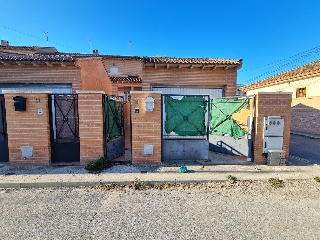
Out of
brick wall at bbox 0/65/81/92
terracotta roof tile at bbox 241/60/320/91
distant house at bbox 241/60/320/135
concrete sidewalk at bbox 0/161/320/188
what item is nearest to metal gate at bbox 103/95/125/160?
concrete sidewalk at bbox 0/161/320/188

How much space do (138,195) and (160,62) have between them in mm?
7778

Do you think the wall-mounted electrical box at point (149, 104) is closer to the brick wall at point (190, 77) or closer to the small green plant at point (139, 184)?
the small green plant at point (139, 184)

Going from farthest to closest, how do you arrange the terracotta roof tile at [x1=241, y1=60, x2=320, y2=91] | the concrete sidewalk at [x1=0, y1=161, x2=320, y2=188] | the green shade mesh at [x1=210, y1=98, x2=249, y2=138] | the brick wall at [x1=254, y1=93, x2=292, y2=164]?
1. the terracotta roof tile at [x1=241, y1=60, x2=320, y2=91]
2. the green shade mesh at [x1=210, y1=98, x2=249, y2=138]
3. the brick wall at [x1=254, y1=93, x2=292, y2=164]
4. the concrete sidewalk at [x1=0, y1=161, x2=320, y2=188]

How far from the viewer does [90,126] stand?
5.88 metres

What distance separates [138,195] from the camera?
4199 mm

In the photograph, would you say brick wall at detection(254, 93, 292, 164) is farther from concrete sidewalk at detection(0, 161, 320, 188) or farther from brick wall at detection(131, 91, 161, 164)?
brick wall at detection(131, 91, 161, 164)

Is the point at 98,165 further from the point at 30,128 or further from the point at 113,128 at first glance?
the point at 30,128

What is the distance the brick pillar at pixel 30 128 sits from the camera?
19.0 ft

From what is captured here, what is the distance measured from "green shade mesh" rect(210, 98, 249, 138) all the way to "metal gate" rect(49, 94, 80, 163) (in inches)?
219

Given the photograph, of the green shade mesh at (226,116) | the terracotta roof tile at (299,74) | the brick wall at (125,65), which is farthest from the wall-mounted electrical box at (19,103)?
the brick wall at (125,65)

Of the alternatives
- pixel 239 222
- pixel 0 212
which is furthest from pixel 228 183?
pixel 0 212

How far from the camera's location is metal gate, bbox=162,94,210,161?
20.7 feet

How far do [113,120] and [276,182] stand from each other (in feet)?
18.4

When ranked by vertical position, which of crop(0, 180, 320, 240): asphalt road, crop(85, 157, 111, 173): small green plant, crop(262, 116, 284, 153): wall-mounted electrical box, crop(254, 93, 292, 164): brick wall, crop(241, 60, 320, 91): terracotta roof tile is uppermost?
crop(241, 60, 320, 91): terracotta roof tile
